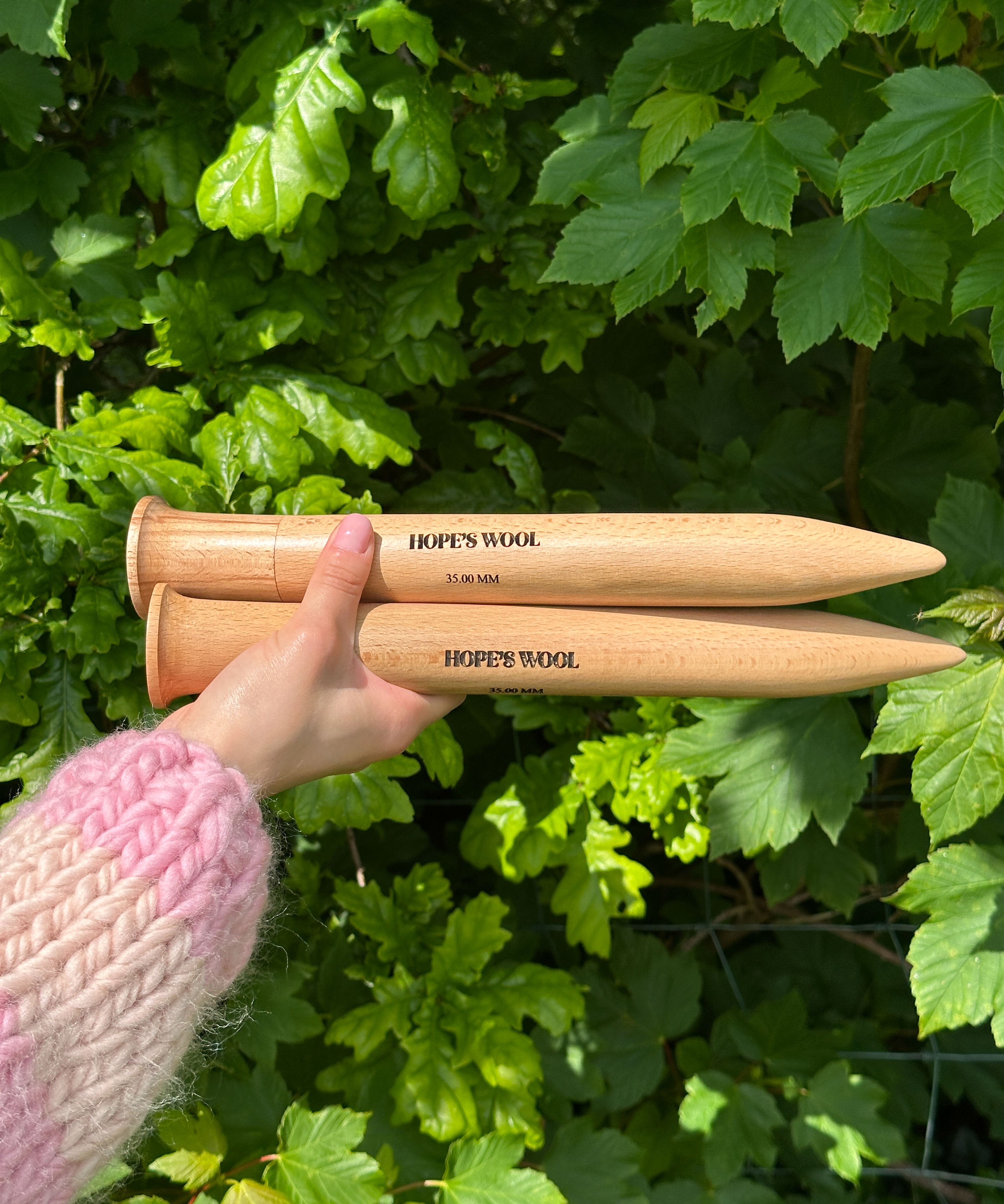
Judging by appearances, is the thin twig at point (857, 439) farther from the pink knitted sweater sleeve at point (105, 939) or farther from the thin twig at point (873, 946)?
the pink knitted sweater sleeve at point (105, 939)

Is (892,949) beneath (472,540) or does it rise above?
beneath

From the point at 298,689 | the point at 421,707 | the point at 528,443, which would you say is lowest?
the point at 528,443

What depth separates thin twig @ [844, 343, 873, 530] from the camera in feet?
4.68

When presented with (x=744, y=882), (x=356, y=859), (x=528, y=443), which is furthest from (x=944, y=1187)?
(x=528, y=443)

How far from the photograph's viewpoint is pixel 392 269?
139 cm

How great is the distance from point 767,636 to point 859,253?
1.77 ft

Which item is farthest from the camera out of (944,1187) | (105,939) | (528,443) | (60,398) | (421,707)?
(944,1187)

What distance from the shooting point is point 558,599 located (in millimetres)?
885

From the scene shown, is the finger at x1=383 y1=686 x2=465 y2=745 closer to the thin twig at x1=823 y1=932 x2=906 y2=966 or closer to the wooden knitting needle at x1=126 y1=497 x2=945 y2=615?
the wooden knitting needle at x1=126 y1=497 x2=945 y2=615

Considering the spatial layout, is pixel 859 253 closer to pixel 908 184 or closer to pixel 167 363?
pixel 908 184

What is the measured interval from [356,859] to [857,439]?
1055 mm

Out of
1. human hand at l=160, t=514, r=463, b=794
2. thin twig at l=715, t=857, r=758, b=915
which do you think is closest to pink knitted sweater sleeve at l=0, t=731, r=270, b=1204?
human hand at l=160, t=514, r=463, b=794

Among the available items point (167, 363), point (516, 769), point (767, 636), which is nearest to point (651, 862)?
point (516, 769)

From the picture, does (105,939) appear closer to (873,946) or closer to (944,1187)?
(873,946)
